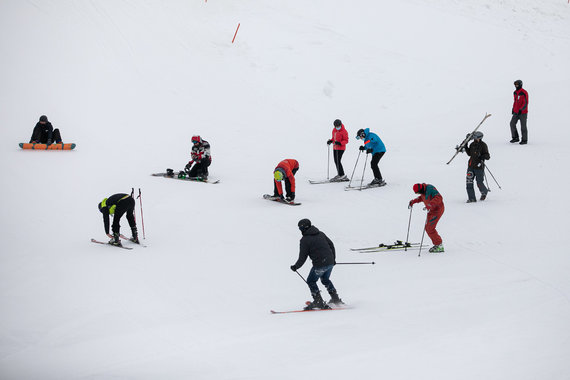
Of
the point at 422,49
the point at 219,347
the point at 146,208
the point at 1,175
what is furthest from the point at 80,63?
the point at 219,347

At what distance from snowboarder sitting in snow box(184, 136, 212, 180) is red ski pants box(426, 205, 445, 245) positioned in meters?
6.85

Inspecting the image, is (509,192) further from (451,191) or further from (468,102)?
(468,102)

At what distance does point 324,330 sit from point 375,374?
1356mm

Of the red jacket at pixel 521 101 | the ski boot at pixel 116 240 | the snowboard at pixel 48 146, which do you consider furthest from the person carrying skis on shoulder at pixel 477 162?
the snowboard at pixel 48 146

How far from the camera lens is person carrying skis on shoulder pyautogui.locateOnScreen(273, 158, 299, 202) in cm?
1303

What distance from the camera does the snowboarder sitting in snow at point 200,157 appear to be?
49.3 feet

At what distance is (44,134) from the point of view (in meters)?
16.4

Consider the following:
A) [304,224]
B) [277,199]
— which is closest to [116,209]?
[304,224]

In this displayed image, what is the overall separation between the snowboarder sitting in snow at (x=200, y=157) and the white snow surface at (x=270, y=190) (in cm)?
53

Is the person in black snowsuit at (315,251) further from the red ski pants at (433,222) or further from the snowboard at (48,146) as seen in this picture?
the snowboard at (48,146)

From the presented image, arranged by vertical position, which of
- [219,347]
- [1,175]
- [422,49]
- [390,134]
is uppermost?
[422,49]

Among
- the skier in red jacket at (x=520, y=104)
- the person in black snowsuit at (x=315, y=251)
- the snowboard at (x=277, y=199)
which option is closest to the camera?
the person in black snowsuit at (x=315, y=251)

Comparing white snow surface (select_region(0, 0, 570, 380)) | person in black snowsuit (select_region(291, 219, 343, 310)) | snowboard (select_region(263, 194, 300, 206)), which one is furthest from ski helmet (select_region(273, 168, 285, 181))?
person in black snowsuit (select_region(291, 219, 343, 310))

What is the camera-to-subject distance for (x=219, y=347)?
689 centimetres
